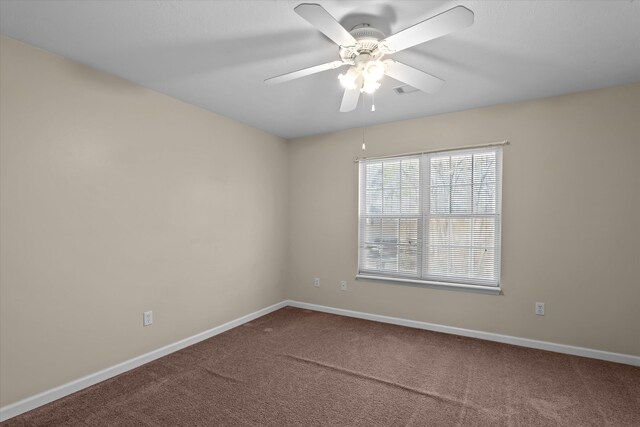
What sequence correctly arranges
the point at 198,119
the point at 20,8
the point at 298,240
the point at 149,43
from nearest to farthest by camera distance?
the point at 20,8, the point at 149,43, the point at 198,119, the point at 298,240

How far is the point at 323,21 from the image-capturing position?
1.52m

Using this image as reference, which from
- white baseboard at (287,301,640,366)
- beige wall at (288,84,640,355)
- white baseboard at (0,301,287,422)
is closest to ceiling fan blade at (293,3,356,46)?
beige wall at (288,84,640,355)

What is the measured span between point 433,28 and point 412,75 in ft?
1.79

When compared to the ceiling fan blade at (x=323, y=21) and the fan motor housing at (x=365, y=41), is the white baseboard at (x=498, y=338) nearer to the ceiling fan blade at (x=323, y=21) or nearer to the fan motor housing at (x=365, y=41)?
the fan motor housing at (x=365, y=41)

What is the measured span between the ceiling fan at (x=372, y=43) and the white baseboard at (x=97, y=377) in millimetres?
2599

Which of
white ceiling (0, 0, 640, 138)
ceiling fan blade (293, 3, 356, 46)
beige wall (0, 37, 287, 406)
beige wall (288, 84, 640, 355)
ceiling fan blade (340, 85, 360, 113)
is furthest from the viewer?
beige wall (288, 84, 640, 355)

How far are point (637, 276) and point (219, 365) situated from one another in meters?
3.72

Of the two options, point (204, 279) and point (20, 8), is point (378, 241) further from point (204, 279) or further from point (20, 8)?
point (20, 8)

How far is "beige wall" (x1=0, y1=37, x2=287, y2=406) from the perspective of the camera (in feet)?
6.95

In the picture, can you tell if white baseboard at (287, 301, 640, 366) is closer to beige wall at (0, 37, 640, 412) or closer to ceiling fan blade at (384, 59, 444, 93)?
beige wall at (0, 37, 640, 412)

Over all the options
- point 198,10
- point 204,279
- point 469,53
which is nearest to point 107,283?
point 204,279

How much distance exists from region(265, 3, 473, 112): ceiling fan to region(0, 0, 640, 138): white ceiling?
0.52 ft

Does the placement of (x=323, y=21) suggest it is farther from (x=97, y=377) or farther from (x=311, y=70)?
(x=97, y=377)

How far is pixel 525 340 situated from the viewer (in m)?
3.18
